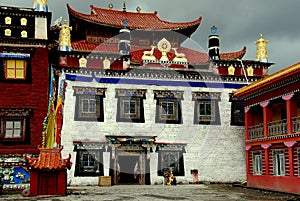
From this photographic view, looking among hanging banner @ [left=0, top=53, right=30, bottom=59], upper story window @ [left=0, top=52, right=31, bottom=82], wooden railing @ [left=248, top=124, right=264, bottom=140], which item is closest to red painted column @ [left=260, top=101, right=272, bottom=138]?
wooden railing @ [left=248, top=124, right=264, bottom=140]

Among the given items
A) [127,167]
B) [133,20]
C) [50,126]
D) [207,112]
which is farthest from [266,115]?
[133,20]

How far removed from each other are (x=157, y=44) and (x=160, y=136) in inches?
310

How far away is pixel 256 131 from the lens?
82.1ft

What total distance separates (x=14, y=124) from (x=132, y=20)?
15.2m

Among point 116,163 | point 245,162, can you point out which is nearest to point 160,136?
point 116,163

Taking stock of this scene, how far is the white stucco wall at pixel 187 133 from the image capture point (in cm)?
2536

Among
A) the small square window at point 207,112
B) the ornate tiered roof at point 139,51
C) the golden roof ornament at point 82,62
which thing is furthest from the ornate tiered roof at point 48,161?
the ornate tiered roof at point 139,51

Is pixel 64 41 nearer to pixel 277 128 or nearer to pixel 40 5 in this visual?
pixel 40 5

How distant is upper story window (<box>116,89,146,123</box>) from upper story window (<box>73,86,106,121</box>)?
1107mm

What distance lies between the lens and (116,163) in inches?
998

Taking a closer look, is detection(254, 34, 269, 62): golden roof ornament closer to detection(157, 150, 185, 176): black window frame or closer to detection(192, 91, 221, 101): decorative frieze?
detection(192, 91, 221, 101): decorative frieze

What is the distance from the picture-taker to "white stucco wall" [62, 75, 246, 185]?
83.2ft

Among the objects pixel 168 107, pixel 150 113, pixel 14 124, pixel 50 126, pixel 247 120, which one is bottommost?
pixel 50 126

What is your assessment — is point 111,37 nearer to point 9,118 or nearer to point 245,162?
point 9,118
